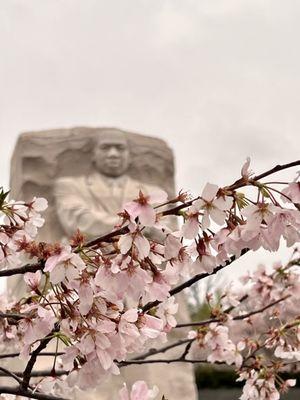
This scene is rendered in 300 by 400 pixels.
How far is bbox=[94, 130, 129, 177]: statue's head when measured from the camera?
13.8 feet

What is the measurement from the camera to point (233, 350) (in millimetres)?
1788

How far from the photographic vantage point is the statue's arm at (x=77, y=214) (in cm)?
383

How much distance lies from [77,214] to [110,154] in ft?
1.57

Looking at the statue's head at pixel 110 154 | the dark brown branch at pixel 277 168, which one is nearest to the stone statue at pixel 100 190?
the statue's head at pixel 110 154

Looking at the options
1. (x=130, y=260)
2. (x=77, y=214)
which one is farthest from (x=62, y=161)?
(x=130, y=260)

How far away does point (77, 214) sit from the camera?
3.87 meters

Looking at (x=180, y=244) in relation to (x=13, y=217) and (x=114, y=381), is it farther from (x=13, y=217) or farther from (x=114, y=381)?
(x=114, y=381)

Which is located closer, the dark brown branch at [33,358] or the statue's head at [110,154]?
the dark brown branch at [33,358]

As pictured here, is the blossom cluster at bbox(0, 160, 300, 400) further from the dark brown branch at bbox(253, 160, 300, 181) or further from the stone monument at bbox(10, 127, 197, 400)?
the stone monument at bbox(10, 127, 197, 400)

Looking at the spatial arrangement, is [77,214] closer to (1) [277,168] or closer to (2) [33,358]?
(2) [33,358]

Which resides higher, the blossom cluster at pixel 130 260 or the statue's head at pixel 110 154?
the statue's head at pixel 110 154

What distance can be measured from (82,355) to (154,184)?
3601 millimetres

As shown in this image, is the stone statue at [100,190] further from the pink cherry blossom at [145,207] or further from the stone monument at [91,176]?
the pink cherry blossom at [145,207]

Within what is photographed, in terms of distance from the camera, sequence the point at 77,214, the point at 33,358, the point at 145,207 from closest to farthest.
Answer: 1. the point at 145,207
2. the point at 33,358
3. the point at 77,214
